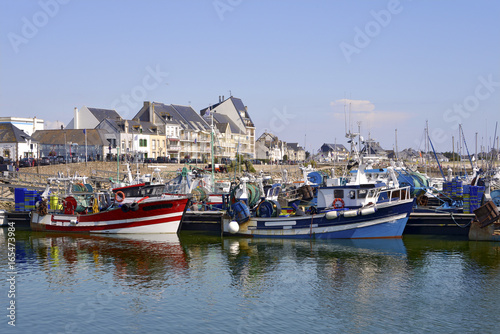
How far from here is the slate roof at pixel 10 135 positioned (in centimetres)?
8312

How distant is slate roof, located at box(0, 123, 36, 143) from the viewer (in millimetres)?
83125

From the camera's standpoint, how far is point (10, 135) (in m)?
83.9

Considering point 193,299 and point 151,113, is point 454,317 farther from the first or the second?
point 151,113

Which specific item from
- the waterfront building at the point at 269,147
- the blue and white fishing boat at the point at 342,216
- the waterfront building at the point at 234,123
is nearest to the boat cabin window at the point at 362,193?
the blue and white fishing boat at the point at 342,216

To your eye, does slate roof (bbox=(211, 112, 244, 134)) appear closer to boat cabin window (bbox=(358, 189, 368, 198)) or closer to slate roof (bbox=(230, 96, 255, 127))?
slate roof (bbox=(230, 96, 255, 127))

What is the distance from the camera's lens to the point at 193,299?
21.8 meters

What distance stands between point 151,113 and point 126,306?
78308mm

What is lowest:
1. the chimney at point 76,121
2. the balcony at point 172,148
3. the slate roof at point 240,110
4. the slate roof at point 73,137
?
the balcony at point 172,148

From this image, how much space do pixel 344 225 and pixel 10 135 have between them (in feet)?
215

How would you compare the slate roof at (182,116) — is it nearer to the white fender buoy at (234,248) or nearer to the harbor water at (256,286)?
the harbor water at (256,286)

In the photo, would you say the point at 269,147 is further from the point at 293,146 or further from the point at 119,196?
the point at 119,196

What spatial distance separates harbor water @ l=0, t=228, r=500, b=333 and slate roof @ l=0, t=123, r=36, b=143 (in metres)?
54.4

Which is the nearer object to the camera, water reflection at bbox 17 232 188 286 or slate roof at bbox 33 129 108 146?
water reflection at bbox 17 232 188 286

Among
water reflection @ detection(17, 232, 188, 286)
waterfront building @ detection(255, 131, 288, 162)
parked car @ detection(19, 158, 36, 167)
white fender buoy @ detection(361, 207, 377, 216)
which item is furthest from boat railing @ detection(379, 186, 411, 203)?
waterfront building @ detection(255, 131, 288, 162)
